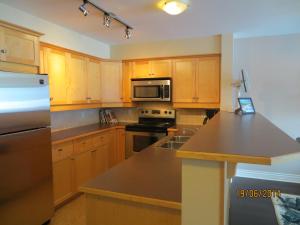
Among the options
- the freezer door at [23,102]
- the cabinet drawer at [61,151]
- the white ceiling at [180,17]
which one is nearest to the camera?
the freezer door at [23,102]

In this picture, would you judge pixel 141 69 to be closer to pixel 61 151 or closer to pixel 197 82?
pixel 197 82

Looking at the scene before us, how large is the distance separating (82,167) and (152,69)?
2.14 meters

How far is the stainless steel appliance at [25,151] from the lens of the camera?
2062 millimetres

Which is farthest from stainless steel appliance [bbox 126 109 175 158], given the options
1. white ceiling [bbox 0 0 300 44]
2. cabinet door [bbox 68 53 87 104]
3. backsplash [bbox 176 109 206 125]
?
white ceiling [bbox 0 0 300 44]

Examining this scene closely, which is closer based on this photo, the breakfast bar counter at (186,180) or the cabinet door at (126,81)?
the breakfast bar counter at (186,180)

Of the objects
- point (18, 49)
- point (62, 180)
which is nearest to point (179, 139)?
point (62, 180)

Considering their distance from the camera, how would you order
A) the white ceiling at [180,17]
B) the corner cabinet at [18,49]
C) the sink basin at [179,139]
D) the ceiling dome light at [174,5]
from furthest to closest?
the sink basin at [179,139] < the white ceiling at [180,17] < the ceiling dome light at [174,5] < the corner cabinet at [18,49]

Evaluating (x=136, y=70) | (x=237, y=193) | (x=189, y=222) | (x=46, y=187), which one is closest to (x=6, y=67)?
(x=46, y=187)

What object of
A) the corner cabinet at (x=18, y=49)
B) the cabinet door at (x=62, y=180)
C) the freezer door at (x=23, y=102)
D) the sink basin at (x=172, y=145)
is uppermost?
the corner cabinet at (x=18, y=49)

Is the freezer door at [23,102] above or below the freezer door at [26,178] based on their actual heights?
above

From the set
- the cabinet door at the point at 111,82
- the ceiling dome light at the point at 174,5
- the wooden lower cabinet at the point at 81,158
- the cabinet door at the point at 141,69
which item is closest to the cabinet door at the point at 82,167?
the wooden lower cabinet at the point at 81,158

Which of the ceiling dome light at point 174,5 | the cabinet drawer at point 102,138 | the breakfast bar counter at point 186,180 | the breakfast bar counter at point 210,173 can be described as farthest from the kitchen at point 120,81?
the breakfast bar counter at point 210,173

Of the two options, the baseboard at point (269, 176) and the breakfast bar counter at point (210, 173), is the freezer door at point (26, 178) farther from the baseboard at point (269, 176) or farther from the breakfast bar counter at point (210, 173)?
the baseboard at point (269, 176)

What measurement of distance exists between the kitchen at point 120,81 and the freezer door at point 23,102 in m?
0.02
